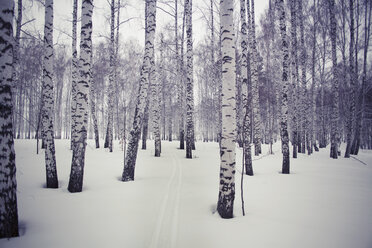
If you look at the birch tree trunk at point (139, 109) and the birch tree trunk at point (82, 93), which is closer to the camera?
the birch tree trunk at point (82, 93)

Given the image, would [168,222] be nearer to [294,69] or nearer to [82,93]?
[82,93]

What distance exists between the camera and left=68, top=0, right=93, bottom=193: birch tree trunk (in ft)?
16.0

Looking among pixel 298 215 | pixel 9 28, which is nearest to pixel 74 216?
pixel 9 28

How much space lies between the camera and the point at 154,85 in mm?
10656

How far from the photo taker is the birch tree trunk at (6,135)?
2750 mm

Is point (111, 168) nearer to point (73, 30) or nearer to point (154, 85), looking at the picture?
point (154, 85)

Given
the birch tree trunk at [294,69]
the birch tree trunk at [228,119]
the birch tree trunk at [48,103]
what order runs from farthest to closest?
the birch tree trunk at [294,69], the birch tree trunk at [48,103], the birch tree trunk at [228,119]

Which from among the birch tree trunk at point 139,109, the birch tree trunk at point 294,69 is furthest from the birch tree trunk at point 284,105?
the birch tree trunk at point 139,109

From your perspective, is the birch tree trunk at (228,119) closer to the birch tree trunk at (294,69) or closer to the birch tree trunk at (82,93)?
the birch tree trunk at (82,93)

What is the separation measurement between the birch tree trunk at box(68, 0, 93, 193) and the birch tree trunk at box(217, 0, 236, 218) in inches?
147

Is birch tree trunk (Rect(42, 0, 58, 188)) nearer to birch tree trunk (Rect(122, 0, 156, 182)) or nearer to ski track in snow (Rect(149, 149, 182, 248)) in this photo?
birch tree trunk (Rect(122, 0, 156, 182))

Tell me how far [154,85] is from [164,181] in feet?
20.9

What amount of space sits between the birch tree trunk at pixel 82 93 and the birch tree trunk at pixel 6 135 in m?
2.03

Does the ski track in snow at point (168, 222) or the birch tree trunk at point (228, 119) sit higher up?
the birch tree trunk at point (228, 119)
